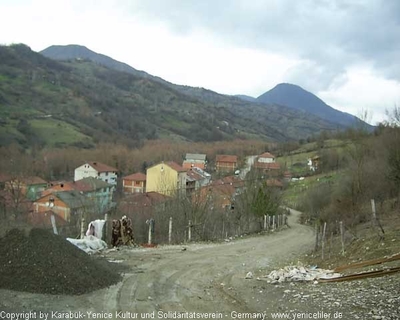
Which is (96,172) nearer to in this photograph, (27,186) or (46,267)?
(27,186)

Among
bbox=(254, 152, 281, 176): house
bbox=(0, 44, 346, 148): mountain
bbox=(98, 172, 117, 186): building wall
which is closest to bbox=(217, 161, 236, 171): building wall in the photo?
bbox=(254, 152, 281, 176): house

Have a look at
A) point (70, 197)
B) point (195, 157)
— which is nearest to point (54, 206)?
point (70, 197)

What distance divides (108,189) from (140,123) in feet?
312

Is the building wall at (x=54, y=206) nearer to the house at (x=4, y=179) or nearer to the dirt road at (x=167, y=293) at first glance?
the house at (x=4, y=179)

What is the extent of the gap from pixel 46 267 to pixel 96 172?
85079mm

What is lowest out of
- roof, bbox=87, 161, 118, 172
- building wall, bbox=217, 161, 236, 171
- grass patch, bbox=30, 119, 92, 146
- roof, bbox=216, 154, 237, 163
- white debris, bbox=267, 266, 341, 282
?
white debris, bbox=267, 266, 341, 282

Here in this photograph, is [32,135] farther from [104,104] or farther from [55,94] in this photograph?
[104,104]

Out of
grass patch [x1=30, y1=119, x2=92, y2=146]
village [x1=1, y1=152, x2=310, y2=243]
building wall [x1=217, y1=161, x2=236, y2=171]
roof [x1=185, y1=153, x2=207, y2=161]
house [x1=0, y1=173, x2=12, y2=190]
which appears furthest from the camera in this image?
grass patch [x1=30, y1=119, x2=92, y2=146]

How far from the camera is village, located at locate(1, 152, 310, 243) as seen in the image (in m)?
30.2

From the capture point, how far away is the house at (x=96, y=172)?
307ft

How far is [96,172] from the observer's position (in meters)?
93.0

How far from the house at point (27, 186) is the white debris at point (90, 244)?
102ft

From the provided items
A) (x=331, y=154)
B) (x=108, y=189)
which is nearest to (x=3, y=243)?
(x=108, y=189)

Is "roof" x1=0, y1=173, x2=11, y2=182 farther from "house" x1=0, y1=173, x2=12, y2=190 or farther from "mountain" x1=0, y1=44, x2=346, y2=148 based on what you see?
"mountain" x1=0, y1=44, x2=346, y2=148
